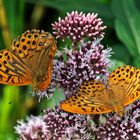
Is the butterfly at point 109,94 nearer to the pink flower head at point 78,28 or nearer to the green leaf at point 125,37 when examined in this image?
the pink flower head at point 78,28

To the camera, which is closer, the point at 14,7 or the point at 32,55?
the point at 32,55

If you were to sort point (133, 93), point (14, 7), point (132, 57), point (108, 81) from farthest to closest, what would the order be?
1. point (14, 7)
2. point (132, 57)
3. point (108, 81)
4. point (133, 93)

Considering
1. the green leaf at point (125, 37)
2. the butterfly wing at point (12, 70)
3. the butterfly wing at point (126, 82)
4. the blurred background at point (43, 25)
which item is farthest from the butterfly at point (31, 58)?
the green leaf at point (125, 37)

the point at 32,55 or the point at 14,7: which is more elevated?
the point at 14,7

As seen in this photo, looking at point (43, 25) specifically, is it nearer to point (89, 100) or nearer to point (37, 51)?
point (37, 51)

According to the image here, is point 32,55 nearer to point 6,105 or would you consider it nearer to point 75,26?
point 75,26

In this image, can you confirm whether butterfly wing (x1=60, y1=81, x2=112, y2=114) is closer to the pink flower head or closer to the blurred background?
the pink flower head

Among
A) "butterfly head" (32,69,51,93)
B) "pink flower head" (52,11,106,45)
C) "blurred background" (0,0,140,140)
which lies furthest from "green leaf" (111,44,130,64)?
"butterfly head" (32,69,51,93)

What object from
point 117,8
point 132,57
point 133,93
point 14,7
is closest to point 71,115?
point 133,93
